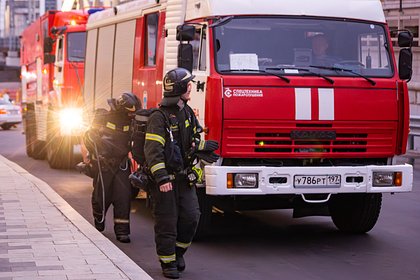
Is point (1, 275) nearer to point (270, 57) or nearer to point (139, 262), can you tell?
point (139, 262)

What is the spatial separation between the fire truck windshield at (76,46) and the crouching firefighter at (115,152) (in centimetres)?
944

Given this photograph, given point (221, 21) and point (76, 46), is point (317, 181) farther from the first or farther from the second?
point (76, 46)

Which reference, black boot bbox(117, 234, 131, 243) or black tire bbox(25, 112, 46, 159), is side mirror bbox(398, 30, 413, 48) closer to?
black boot bbox(117, 234, 131, 243)

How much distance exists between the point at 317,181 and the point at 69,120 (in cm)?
1016

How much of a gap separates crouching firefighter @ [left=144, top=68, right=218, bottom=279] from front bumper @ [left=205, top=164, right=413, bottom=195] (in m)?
1.16

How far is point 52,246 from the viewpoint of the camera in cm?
880

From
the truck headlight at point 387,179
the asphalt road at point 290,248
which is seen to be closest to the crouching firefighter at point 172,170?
the asphalt road at point 290,248

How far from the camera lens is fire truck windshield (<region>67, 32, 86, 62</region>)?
19975mm

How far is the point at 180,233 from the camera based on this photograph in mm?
8219

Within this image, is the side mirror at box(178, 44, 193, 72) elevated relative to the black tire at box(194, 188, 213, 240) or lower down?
elevated

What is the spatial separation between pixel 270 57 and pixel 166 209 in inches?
100

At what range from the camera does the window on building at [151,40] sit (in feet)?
39.6

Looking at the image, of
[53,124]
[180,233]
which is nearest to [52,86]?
[53,124]

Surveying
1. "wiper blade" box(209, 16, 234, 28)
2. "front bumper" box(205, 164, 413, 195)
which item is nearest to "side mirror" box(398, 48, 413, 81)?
"front bumper" box(205, 164, 413, 195)
